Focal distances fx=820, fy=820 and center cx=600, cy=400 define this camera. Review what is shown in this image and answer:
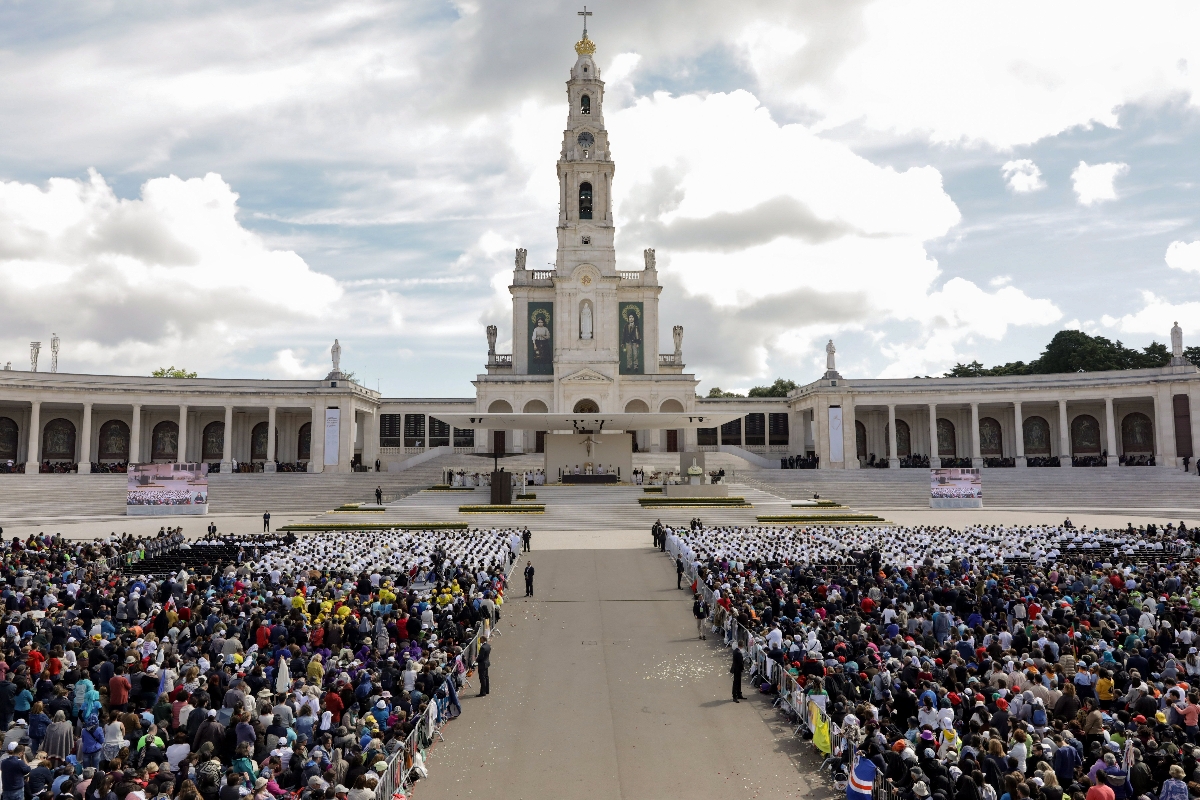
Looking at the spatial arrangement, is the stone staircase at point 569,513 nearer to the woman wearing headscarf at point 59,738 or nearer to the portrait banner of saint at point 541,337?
the portrait banner of saint at point 541,337

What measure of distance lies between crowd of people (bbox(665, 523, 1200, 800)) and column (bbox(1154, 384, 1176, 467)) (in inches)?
1623

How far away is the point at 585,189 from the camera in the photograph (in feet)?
252

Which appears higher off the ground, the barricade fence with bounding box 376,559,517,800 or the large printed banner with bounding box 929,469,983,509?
the large printed banner with bounding box 929,469,983,509

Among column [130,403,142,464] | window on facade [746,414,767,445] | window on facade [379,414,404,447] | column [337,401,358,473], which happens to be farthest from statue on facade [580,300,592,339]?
column [130,403,142,464]

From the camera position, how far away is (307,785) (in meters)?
9.69

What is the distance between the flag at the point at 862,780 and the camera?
10.6 metres

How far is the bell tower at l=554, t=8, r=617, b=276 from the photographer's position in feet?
249

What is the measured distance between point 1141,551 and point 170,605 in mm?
29784

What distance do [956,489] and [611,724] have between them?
1529 inches

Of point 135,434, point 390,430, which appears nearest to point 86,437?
point 135,434

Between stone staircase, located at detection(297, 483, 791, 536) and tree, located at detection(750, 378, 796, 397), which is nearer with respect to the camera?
stone staircase, located at detection(297, 483, 791, 536)

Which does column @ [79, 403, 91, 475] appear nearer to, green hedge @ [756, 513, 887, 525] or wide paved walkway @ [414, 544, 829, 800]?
green hedge @ [756, 513, 887, 525]

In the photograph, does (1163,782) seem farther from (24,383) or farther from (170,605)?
(24,383)

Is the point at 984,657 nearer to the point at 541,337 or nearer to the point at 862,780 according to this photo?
the point at 862,780
